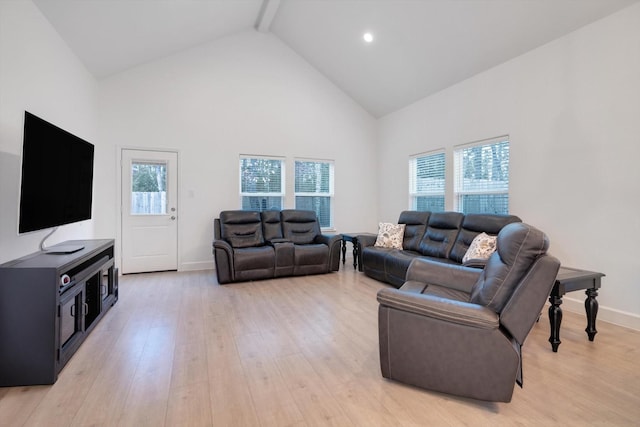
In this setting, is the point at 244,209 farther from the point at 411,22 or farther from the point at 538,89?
the point at 538,89

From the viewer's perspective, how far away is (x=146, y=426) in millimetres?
1567

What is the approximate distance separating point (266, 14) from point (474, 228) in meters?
4.38

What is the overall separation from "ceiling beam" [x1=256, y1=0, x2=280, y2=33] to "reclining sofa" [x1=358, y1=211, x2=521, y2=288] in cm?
370

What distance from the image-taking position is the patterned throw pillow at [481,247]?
337cm

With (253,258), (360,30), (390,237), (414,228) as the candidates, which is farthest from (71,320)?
(360,30)

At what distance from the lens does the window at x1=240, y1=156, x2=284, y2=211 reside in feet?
18.1

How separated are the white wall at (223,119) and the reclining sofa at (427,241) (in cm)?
172

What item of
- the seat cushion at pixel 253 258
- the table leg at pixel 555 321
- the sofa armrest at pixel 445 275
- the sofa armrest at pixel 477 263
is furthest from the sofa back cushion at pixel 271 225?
the table leg at pixel 555 321

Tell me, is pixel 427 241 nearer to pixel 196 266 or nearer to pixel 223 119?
pixel 196 266

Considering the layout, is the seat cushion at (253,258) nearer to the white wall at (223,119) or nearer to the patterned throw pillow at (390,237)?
the white wall at (223,119)

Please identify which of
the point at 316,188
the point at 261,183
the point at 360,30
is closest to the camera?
the point at 360,30

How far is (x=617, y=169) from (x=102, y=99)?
6.33 meters

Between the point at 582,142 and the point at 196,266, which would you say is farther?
the point at 196,266

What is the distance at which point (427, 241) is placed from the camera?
4.33 meters
